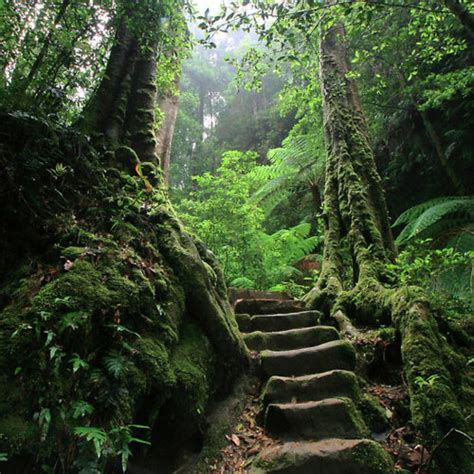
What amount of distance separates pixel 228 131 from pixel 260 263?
1713 centimetres

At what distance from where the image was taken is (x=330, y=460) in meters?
2.25

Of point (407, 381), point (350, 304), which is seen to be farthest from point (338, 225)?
point (407, 381)

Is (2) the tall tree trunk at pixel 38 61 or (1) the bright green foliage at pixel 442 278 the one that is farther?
(1) the bright green foliage at pixel 442 278

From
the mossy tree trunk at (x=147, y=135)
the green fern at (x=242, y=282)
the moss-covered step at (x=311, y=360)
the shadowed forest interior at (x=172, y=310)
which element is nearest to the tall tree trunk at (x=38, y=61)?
the shadowed forest interior at (x=172, y=310)

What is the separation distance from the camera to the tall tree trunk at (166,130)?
6.97 m

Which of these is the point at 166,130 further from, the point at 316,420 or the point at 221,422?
the point at 316,420

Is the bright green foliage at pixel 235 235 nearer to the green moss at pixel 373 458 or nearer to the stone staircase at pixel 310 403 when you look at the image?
the stone staircase at pixel 310 403

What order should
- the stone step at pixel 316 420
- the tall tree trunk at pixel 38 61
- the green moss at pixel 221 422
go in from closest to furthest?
1. the green moss at pixel 221 422
2. the stone step at pixel 316 420
3. the tall tree trunk at pixel 38 61

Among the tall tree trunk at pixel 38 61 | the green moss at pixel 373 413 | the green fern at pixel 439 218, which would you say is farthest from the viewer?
the green fern at pixel 439 218

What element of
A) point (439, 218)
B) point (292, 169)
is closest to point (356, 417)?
point (439, 218)

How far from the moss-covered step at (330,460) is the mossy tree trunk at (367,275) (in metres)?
0.37

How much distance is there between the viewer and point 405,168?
8.66m

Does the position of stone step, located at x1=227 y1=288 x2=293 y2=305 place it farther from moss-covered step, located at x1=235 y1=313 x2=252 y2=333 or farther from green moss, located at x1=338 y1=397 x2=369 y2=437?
green moss, located at x1=338 y1=397 x2=369 y2=437

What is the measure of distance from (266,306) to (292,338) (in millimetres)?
887
